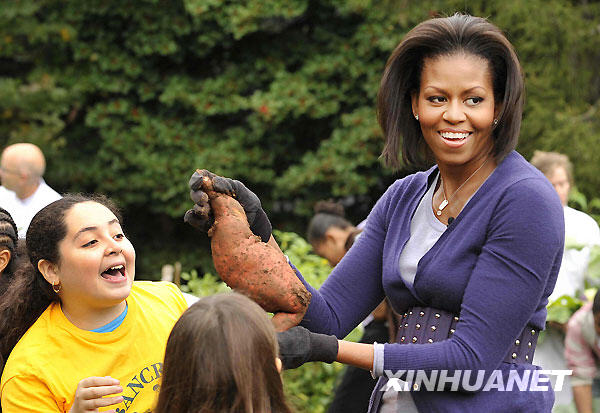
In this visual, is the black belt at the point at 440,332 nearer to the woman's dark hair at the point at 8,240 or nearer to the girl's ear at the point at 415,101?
the girl's ear at the point at 415,101

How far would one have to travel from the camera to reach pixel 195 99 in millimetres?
10594

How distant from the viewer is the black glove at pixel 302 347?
194cm

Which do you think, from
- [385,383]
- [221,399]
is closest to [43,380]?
[221,399]

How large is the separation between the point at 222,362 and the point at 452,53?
943 millimetres

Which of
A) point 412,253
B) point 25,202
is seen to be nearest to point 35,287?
point 412,253

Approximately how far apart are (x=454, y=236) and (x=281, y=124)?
880 centimetres

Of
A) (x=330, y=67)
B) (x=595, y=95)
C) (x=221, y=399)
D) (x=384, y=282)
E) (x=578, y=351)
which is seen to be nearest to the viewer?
(x=221, y=399)

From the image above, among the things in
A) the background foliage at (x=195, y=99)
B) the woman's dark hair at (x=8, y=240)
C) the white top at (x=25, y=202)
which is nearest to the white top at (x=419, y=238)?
the woman's dark hair at (x=8, y=240)

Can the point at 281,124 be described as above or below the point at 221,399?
below

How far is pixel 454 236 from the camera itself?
204cm

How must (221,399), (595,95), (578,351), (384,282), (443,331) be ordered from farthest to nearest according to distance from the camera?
(595,95)
(578,351)
(384,282)
(443,331)
(221,399)

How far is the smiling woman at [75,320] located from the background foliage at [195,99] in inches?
296

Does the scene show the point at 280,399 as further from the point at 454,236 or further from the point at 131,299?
the point at 131,299

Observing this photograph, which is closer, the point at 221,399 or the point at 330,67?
the point at 221,399
